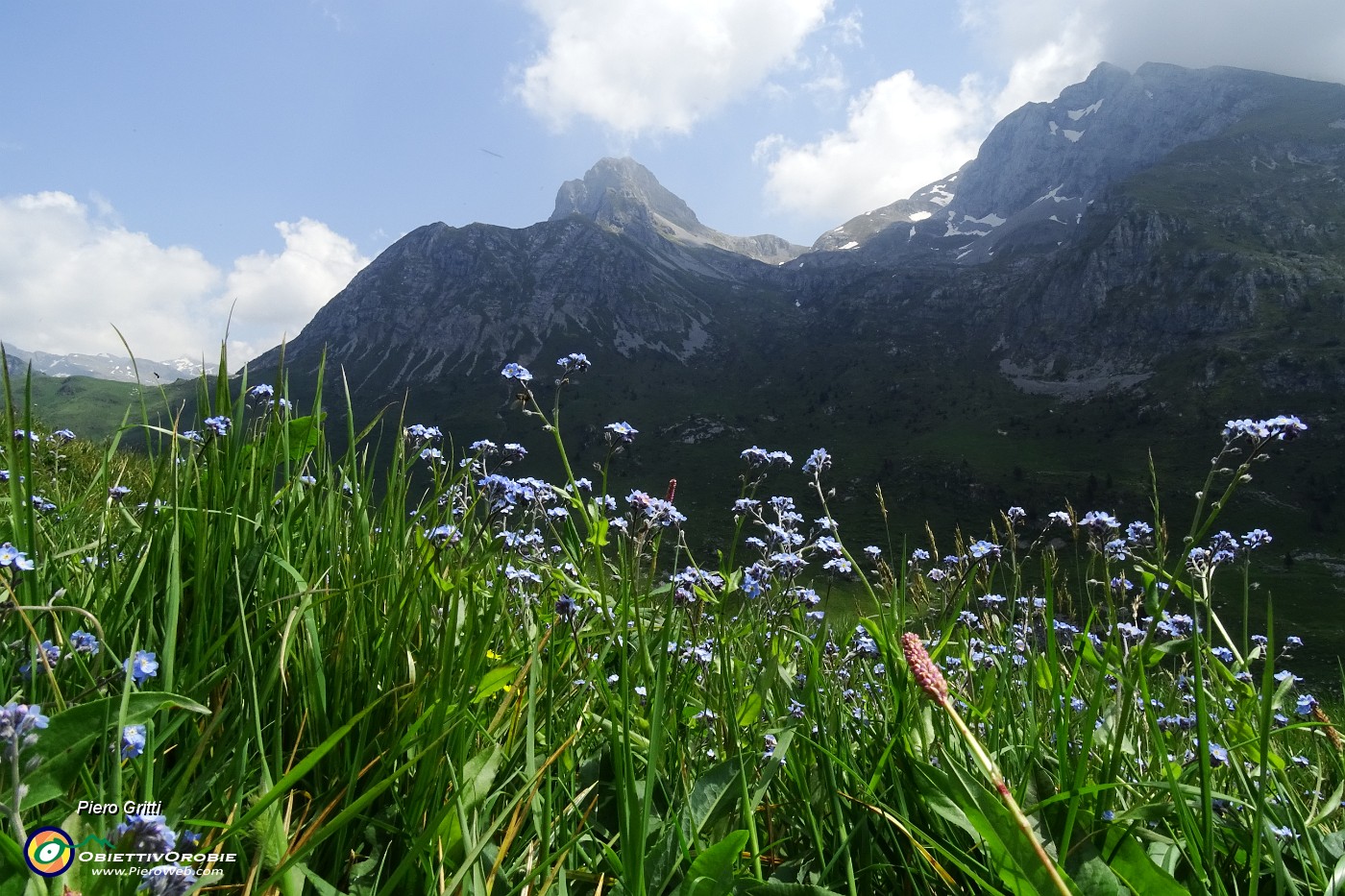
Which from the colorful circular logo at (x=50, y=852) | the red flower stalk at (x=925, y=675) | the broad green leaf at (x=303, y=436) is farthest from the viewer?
the broad green leaf at (x=303, y=436)

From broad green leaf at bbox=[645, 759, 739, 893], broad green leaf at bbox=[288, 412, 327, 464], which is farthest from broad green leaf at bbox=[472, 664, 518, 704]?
broad green leaf at bbox=[288, 412, 327, 464]

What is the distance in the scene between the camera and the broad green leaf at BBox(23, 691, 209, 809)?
1.44 meters

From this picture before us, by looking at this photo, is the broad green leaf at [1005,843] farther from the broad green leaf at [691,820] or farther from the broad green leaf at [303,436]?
the broad green leaf at [303,436]

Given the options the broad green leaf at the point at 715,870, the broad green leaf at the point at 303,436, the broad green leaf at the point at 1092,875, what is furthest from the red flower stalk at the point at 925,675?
the broad green leaf at the point at 303,436

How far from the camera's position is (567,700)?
291 centimetres

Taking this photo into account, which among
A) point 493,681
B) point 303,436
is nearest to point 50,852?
point 493,681

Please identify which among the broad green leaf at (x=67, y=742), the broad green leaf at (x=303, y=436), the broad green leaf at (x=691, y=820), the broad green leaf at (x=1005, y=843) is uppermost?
the broad green leaf at (x=303, y=436)

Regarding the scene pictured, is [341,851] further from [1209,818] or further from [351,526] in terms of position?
[1209,818]

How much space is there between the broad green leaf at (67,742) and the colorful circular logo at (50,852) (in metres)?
0.07

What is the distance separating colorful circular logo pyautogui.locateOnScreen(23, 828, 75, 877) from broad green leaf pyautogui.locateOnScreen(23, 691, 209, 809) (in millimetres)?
72

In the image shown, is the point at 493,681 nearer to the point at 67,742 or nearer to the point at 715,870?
the point at 715,870

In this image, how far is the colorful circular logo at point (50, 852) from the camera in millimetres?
1387

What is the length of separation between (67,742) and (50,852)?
21cm

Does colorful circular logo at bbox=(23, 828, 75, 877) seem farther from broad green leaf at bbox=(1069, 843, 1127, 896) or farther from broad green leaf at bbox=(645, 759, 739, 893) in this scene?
broad green leaf at bbox=(1069, 843, 1127, 896)
